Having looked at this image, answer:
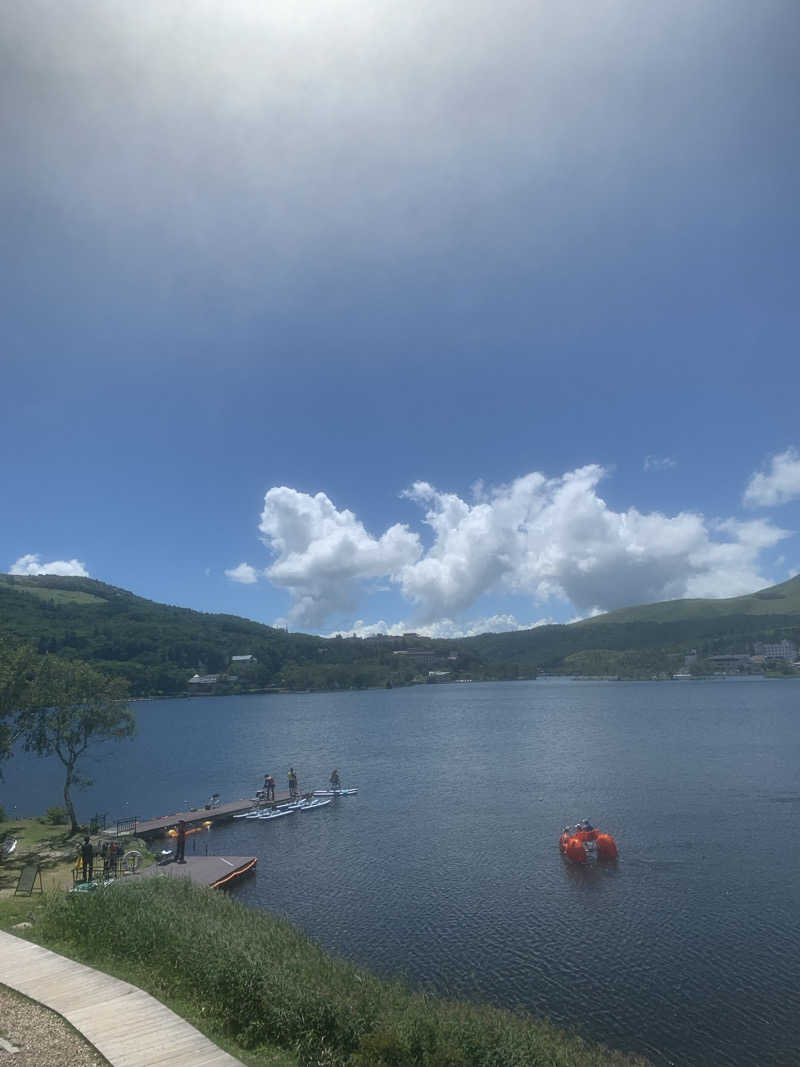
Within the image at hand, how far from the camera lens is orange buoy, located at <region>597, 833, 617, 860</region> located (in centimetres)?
4214

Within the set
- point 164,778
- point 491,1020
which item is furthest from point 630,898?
point 164,778

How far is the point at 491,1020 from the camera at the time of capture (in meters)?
17.8

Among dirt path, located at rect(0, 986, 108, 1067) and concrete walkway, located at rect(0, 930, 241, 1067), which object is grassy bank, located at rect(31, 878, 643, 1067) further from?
dirt path, located at rect(0, 986, 108, 1067)

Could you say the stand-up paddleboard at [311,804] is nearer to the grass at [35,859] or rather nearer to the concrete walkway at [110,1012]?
the grass at [35,859]

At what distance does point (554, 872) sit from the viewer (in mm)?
40219

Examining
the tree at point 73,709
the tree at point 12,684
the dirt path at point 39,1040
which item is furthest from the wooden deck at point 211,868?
the dirt path at point 39,1040

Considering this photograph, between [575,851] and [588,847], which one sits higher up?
[575,851]

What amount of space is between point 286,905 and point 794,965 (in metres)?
24.0

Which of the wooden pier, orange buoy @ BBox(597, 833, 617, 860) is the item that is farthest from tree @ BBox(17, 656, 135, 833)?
orange buoy @ BBox(597, 833, 617, 860)

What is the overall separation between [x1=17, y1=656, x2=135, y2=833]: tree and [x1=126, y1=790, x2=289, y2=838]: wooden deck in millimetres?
6641

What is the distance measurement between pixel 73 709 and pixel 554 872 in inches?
1390

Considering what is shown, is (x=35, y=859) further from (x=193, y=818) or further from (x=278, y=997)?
(x=278, y=997)

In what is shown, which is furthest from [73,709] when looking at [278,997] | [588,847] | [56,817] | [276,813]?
[278,997]

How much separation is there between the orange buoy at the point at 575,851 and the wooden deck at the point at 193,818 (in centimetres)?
2999
